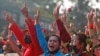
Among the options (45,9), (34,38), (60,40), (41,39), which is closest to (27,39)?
(34,38)

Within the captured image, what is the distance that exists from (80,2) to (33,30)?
33.4 metres

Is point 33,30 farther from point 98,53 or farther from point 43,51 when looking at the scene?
point 98,53

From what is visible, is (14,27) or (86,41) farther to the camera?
(14,27)

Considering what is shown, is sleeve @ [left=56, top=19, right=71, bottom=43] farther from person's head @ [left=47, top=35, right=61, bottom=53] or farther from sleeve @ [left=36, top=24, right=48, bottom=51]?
person's head @ [left=47, top=35, right=61, bottom=53]

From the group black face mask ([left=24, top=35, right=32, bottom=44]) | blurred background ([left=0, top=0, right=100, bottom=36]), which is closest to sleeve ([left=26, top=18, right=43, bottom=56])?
black face mask ([left=24, top=35, right=32, bottom=44])

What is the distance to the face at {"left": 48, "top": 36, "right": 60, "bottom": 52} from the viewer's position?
16.3ft

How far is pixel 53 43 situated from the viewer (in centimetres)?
498

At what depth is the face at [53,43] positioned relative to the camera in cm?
496

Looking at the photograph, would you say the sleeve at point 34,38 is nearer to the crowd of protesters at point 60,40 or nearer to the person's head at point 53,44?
the crowd of protesters at point 60,40

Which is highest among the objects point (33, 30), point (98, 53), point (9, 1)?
point (9, 1)

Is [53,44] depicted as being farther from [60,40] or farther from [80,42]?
[80,42]

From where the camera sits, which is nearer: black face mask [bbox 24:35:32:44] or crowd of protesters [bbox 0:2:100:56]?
crowd of protesters [bbox 0:2:100:56]

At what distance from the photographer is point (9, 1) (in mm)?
45438

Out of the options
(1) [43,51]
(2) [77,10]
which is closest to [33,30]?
(1) [43,51]
